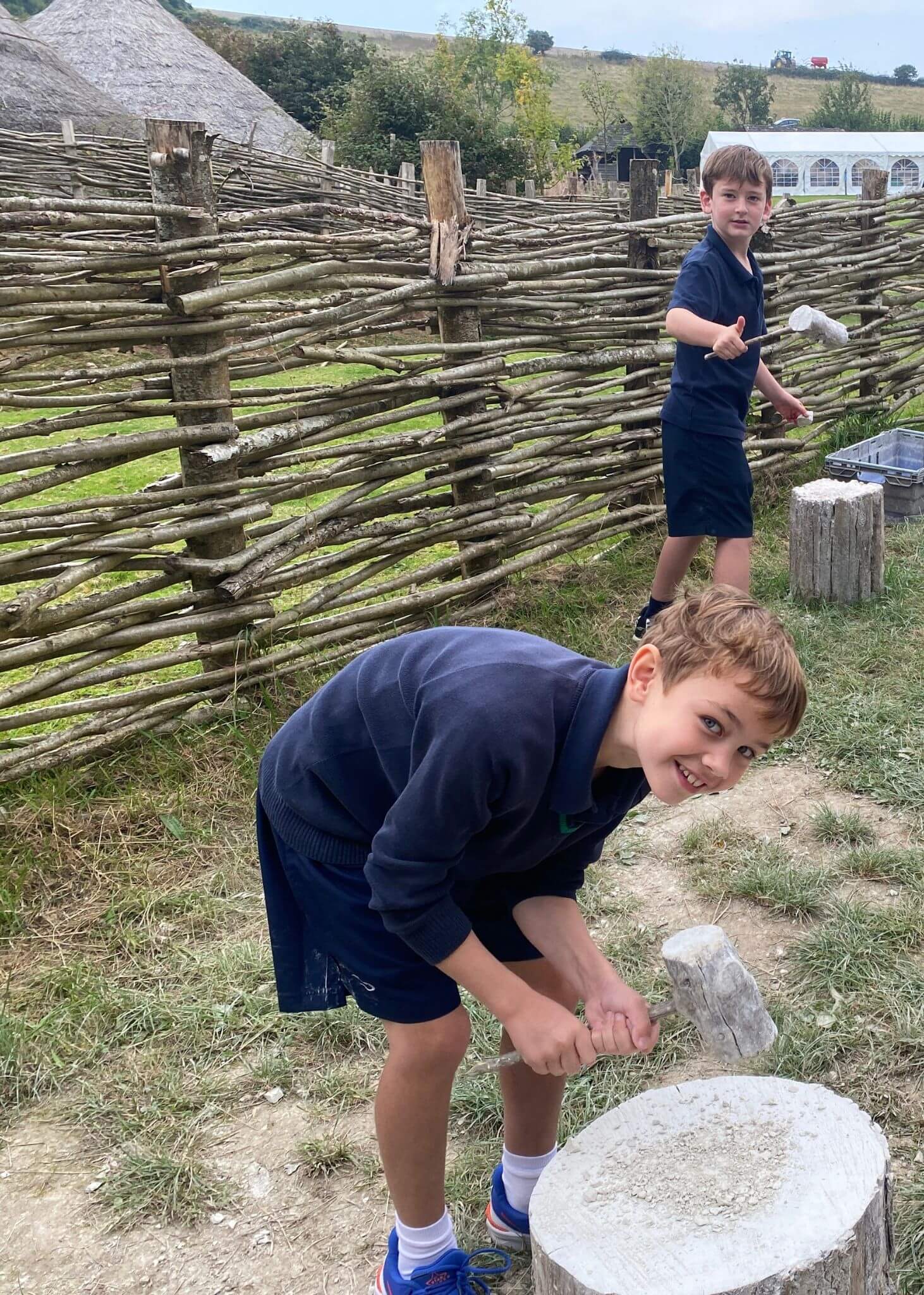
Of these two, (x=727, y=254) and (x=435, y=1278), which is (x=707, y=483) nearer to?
(x=727, y=254)

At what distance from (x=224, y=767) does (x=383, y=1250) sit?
159 cm

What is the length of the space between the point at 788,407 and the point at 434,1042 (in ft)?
10.4

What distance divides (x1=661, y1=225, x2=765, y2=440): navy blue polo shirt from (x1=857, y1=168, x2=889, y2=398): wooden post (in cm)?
311

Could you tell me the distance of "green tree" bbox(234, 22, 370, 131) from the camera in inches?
1131

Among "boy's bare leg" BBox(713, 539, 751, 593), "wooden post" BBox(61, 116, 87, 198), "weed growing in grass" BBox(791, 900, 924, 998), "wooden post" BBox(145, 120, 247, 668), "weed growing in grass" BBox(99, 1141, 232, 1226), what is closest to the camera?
"weed growing in grass" BBox(99, 1141, 232, 1226)

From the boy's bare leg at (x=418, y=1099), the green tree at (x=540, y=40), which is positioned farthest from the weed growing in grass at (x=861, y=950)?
the green tree at (x=540, y=40)

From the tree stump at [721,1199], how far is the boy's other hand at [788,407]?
2.95m

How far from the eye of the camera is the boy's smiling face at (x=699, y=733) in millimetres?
1301

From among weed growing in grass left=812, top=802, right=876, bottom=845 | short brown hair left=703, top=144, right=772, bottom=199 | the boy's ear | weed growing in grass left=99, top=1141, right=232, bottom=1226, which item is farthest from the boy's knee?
short brown hair left=703, top=144, right=772, bottom=199

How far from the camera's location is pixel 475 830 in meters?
1.37

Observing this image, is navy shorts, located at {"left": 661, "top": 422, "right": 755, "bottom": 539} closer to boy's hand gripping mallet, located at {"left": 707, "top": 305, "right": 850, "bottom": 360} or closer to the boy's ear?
boy's hand gripping mallet, located at {"left": 707, "top": 305, "right": 850, "bottom": 360}

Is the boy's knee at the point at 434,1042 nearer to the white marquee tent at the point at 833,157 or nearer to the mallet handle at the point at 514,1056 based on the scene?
the mallet handle at the point at 514,1056

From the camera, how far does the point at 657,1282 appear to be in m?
1.29

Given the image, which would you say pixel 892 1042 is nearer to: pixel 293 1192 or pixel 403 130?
pixel 293 1192
